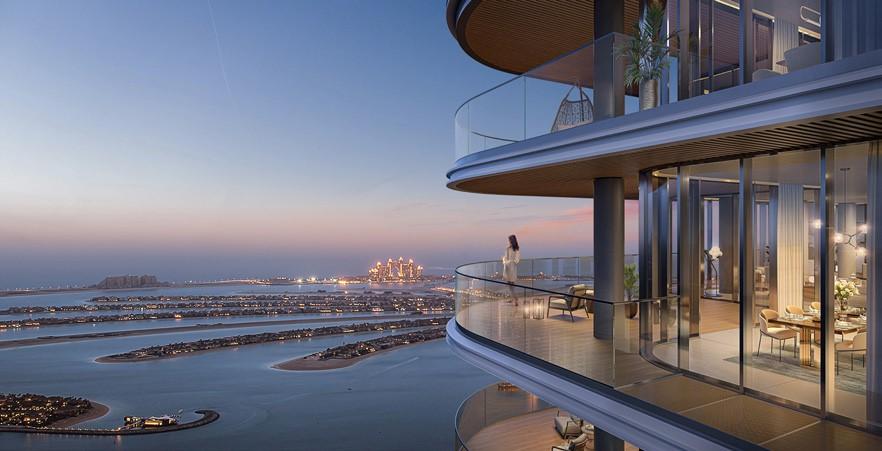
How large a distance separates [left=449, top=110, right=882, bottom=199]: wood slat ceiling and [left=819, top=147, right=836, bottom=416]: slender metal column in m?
0.49

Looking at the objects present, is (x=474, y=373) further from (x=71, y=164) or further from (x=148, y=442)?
(x=71, y=164)

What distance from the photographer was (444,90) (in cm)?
4822

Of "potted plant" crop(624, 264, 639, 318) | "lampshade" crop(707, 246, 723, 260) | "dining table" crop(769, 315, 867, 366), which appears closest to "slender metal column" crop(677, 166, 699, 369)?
"dining table" crop(769, 315, 867, 366)

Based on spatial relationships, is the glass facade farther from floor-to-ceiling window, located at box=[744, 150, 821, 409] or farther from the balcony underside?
the balcony underside

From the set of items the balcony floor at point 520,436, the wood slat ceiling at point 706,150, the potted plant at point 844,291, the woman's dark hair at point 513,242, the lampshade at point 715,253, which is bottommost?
the balcony floor at point 520,436

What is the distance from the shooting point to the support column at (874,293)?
4.79m

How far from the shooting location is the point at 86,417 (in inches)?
1531

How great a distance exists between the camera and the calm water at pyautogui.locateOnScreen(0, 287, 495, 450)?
35.2m

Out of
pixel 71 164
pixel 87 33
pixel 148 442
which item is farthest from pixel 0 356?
pixel 87 33

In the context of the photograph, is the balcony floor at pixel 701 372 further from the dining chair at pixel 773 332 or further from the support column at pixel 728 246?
the support column at pixel 728 246

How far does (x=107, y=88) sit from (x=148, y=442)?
31.9m

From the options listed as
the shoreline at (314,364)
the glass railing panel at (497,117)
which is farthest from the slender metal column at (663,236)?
the shoreline at (314,364)

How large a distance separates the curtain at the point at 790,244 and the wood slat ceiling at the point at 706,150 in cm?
126

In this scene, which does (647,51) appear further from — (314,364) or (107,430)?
(314,364)
